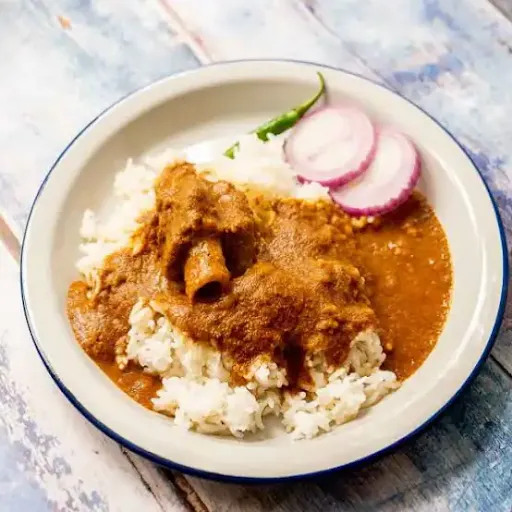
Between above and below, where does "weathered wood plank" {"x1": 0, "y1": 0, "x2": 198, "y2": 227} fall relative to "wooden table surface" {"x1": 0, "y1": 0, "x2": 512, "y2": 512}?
above

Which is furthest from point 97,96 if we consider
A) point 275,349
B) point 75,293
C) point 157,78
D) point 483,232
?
point 483,232

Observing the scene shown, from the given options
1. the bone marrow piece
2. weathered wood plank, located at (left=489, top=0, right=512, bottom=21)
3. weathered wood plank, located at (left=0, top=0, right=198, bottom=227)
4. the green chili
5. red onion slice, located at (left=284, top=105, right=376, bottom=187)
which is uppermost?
weathered wood plank, located at (left=0, top=0, right=198, bottom=227)

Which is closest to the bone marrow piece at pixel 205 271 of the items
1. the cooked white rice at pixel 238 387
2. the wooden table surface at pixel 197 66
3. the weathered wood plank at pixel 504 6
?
the cooked white rice at pixel 238 387

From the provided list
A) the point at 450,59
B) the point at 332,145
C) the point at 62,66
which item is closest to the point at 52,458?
the point at 332,145

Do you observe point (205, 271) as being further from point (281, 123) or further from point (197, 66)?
point (197, 66)

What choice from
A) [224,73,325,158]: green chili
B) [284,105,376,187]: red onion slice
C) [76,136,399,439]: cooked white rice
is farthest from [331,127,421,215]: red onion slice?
[76,136,399,439]: cooked white rice

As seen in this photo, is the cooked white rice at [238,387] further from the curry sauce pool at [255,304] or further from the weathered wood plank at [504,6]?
the weathered wood plank at [504,6]

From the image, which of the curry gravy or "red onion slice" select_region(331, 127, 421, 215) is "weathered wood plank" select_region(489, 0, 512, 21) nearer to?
"red onion slice" select_region(331, 127, 421, 215)
